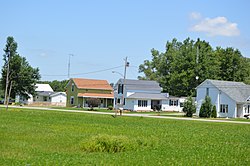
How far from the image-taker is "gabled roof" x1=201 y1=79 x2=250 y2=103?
6406 cm

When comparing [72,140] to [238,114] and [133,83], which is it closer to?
[238,114]

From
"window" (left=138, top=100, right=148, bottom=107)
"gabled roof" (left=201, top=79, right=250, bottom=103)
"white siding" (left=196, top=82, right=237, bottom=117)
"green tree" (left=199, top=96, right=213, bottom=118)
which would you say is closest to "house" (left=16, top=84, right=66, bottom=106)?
"window" (left=138, top=100, right=148, bottom=107)

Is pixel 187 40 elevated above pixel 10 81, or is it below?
above

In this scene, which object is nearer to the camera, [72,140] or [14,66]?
[72,140]

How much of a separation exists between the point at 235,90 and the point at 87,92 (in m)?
32.0

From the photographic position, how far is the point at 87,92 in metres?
86.7

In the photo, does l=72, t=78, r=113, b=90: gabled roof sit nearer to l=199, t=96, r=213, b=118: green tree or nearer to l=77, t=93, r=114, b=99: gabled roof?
l=77, t=93, r=114, b=99: gabled roof

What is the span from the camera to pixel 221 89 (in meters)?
65.6

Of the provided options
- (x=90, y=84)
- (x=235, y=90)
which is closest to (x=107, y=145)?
(x=235, y=90)

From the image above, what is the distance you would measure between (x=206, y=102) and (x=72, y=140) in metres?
44.4

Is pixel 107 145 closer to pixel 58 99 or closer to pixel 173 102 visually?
pixel 173 102

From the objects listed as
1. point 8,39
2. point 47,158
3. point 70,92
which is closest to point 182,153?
point 47,158

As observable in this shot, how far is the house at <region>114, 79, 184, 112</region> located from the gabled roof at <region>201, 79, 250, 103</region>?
1532 centimetres

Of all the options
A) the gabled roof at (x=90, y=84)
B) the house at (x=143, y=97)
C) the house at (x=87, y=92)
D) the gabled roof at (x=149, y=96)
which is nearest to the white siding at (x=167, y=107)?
the house at (x=143, y=97)
